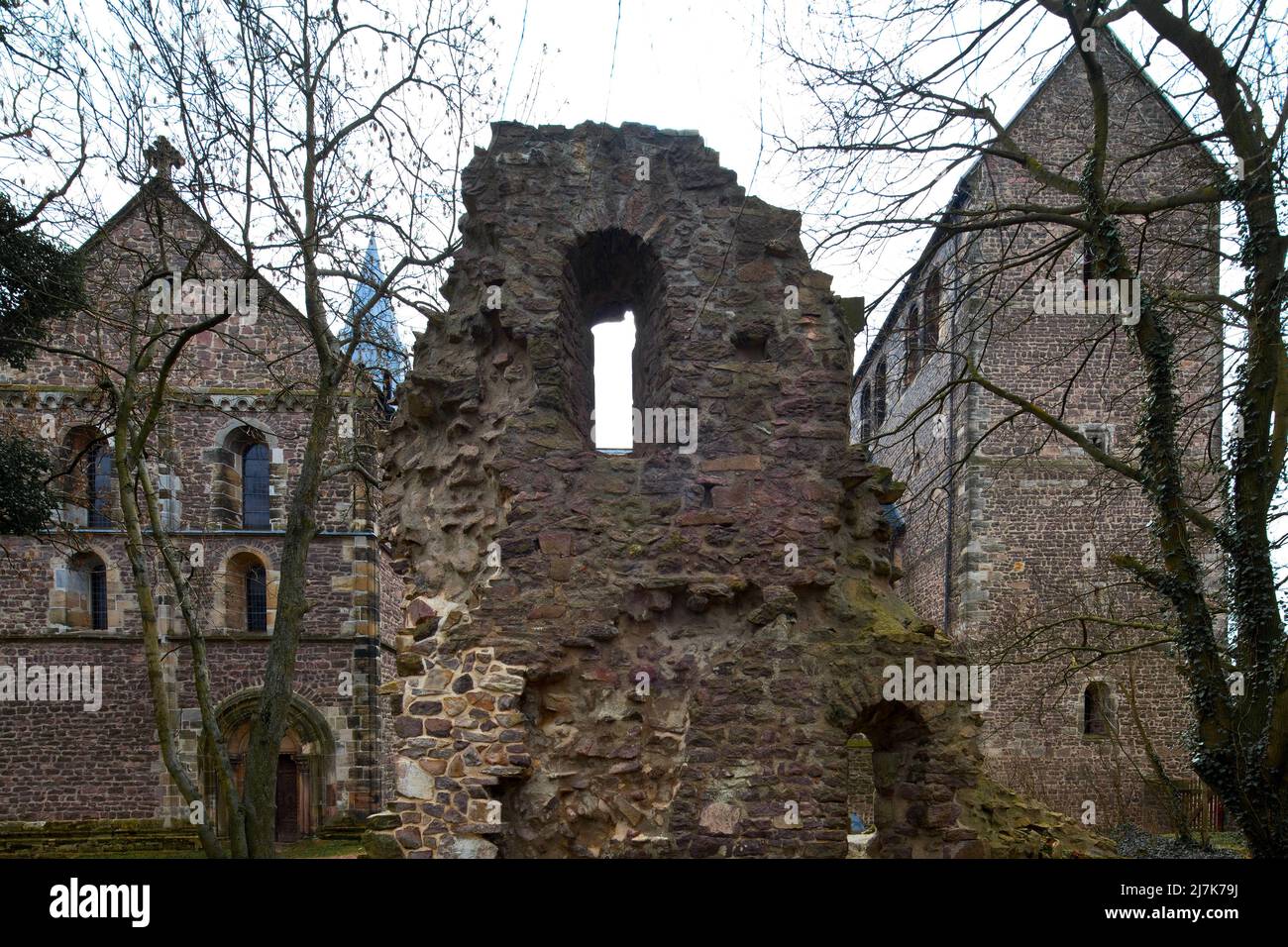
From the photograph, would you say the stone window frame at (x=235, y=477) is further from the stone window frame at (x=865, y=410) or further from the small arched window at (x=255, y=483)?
the stone window frame at (x=865, y=410)

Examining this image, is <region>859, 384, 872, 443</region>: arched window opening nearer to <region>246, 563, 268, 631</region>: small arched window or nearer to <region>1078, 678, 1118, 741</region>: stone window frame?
<region>1078, 678, 1118, 741</region>: stone window frame

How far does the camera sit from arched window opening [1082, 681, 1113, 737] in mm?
14969

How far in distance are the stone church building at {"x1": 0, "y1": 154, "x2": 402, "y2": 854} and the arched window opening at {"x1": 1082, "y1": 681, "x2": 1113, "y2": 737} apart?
1293 centimetres

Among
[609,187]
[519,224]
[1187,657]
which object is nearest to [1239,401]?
[1187,657]

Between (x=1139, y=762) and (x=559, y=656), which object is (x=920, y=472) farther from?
(x=559, y=656)

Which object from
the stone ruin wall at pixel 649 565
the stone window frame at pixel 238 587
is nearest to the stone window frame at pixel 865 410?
the stone window frame at pixel 238 587

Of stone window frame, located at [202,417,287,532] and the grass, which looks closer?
the grass

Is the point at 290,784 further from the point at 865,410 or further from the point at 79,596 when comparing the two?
the point at 865,410

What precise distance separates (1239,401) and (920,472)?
12731 mm

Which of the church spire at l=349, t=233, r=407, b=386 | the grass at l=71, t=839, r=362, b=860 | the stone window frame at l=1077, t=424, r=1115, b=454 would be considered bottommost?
the grass at l=71, t=839, r=362, b=860

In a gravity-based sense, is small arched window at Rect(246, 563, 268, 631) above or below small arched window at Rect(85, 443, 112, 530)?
below

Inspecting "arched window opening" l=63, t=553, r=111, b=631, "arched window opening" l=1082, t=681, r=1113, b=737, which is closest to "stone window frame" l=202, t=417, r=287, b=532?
"arched window opening" l=63, t=553, r=111, b=631
